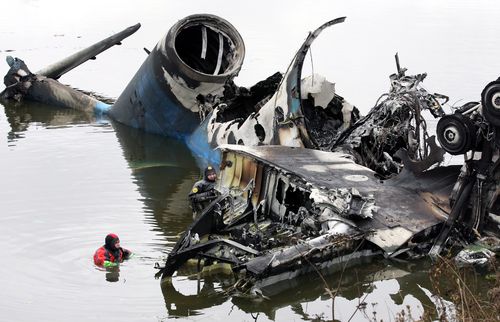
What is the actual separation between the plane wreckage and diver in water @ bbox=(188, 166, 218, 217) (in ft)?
0.90

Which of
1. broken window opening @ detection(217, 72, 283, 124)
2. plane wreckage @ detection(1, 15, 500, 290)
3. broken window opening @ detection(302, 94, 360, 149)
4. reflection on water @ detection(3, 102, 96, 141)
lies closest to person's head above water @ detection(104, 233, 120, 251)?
plane wreckage @ detection(1, 15, 500, 290)

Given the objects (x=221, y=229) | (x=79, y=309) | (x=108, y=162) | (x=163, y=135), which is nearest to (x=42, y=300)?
(x=79, y=309)

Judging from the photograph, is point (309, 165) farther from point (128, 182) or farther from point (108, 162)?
point (108, 162)

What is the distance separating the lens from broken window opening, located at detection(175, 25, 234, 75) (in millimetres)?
20219

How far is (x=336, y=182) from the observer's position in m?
12.8

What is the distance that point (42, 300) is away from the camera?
1101 centimetres

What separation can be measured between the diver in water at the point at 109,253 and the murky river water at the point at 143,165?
6.8 inches

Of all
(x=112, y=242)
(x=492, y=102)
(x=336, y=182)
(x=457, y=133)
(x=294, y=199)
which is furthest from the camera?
(x=294, y=199)

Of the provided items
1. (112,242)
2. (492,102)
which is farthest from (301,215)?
(492,102)

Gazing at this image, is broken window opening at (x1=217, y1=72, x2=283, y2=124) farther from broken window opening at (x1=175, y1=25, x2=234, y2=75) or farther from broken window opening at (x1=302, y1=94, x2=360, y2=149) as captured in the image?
broken window opening at (x1=175, y1=25, x2=234, y2=75)

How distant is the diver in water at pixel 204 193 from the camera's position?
14164 mm

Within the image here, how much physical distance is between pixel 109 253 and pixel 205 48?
8.95 metres

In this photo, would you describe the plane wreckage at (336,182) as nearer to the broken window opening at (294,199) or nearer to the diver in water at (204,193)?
the broken window opening at (294,199)

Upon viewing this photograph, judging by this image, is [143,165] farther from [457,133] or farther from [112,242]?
[457,133]
